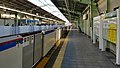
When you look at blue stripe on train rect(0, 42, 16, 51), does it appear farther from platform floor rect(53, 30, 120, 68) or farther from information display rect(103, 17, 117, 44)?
information display rect(103, 17, 117, 44)

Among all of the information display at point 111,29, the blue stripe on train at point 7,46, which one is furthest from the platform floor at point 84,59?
the blue stripe on train at point 7,46

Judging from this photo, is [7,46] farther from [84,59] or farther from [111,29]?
[111,29]

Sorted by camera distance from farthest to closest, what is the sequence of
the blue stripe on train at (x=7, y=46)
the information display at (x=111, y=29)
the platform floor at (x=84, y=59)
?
the information display at (x=111, y=29), the platform floor at (x=84, y=59), the blue stripe on train at (x=7, y=46)

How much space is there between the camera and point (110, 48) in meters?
8.28

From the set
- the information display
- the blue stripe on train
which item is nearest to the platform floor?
the information display

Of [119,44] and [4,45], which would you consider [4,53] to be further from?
[119,44]

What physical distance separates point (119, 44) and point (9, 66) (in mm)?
3992

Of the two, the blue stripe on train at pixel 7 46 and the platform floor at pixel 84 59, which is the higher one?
the blue stripe on train at pixel 7 46

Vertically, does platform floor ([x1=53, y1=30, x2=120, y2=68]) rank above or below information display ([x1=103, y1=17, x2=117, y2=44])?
below

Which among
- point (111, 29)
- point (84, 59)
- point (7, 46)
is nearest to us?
point (7, 46)

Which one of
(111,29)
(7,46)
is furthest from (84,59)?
(7,46)

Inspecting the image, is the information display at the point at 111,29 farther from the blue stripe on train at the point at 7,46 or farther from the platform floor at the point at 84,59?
the blue stripe on train at the point at 7,46

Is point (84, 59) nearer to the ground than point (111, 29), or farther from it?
nearer to the ground

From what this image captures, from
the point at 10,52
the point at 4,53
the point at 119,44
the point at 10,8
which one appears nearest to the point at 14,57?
the point at 10,52
